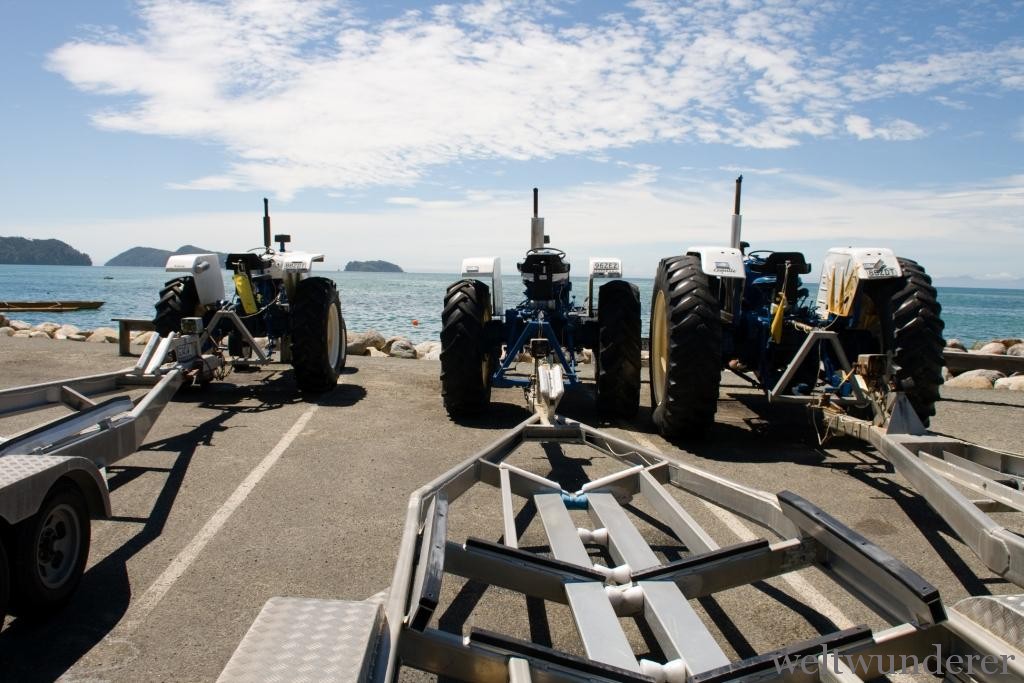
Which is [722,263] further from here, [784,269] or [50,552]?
[50,552]

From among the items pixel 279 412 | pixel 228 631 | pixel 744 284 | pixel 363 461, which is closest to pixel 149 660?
pixel 228 631

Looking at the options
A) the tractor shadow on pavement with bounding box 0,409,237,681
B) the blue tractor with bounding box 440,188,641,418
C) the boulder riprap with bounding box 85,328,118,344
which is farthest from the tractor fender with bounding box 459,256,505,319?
the boulder riprap with bounding box 85,328,118,344

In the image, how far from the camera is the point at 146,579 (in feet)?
13.1

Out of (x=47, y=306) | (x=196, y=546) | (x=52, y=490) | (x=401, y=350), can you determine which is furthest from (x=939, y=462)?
(x=47, y=306)

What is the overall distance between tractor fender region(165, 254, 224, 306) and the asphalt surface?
52.2 inches

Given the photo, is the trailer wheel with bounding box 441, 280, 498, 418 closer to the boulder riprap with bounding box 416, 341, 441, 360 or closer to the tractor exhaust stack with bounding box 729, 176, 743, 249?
the tractor exhaust stack with bounding box 729, 176, 743, 249

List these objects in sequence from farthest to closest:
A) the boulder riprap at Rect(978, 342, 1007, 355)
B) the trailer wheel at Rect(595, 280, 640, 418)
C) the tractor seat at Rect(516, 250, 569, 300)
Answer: the boulder riprap at Rect(978, 342, 1007, 355), the tractor seat at Rect(516, 250, 569, 300), the trailer wheel at Rect(595, 280, 640, 418)

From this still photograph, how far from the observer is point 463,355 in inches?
309

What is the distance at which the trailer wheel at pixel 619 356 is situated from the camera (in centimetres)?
809

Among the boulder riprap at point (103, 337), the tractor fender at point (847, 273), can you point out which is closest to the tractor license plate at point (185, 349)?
the tractor fender at point (847, 273)

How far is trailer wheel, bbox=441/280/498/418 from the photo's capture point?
784cm

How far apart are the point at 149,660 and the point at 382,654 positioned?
1647 millimetres

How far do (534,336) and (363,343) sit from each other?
31.8 ft

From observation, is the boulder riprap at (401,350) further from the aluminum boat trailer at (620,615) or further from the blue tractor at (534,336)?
the aluminum boat trailer at (620,615)
